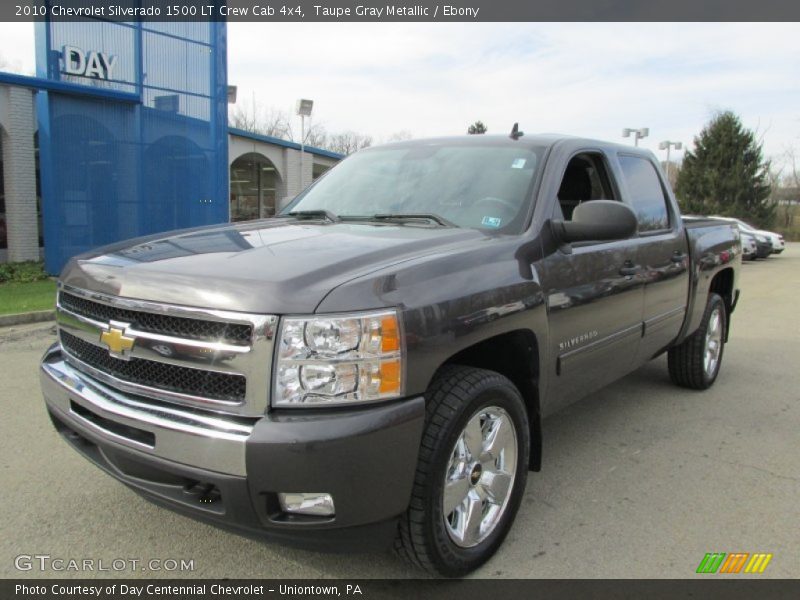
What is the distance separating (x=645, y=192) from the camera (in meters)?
4.49

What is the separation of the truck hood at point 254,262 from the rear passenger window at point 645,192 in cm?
178

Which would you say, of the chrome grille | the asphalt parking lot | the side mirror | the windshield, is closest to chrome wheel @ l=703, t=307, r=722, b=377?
the asphalt parking lot

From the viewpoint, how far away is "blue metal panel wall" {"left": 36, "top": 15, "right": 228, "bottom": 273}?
12.8m

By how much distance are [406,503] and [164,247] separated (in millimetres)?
1494

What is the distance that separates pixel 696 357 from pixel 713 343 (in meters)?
0.44

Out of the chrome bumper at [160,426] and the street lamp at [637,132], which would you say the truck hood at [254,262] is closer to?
the chrome bumper at [160,426]

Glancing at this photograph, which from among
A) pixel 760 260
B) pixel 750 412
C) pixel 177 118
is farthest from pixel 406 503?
pixel 760 260

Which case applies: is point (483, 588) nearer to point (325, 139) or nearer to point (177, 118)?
point (177, 118)

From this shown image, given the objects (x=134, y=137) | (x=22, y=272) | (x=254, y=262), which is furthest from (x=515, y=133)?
(x=134, y=137)

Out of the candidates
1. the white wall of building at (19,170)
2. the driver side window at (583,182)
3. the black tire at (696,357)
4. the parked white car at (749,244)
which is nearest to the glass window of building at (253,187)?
the white wall of building at (19,170)

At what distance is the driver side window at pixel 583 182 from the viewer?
12.2 feet

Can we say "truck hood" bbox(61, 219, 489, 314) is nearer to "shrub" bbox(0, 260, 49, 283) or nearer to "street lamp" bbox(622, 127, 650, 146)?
"shrub" bbox(0, 260, 49, 283)

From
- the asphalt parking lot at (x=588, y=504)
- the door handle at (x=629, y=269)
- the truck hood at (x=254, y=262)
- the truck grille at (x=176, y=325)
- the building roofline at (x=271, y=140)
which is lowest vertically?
the asphalt parking lot at (x=588, y=504)

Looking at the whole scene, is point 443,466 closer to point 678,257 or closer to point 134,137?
point 678,257
